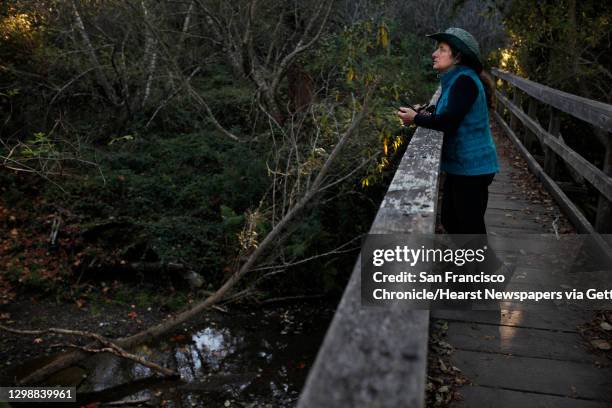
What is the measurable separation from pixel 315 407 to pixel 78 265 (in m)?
8.50

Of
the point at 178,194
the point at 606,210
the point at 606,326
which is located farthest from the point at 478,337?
the point at 178,194

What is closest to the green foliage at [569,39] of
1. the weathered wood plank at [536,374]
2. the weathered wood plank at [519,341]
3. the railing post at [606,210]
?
the railing post at [606,210]

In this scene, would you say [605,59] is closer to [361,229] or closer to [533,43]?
[533,43]

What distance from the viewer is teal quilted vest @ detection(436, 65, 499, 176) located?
3182mm

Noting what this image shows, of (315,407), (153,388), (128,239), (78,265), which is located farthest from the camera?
(128,239)

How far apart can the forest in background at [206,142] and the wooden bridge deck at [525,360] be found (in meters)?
2.97

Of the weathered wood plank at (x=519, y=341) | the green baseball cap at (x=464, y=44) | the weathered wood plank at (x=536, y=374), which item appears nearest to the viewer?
the weathered wood plank at (x=536, y=374)

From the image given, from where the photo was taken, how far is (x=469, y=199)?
11.2 feet

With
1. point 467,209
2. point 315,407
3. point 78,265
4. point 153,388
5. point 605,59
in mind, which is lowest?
point 153,388

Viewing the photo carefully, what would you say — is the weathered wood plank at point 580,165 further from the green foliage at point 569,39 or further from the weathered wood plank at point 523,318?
the green foliage at point 569,39

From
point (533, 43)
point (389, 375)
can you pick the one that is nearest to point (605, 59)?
point (533, 43)

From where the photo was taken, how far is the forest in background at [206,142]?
24.5 ft

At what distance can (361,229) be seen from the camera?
7934 millimetres

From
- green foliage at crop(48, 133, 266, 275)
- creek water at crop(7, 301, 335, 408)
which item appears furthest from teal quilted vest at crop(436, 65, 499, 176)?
green foliage at crop(48, 133, 266, 275)
